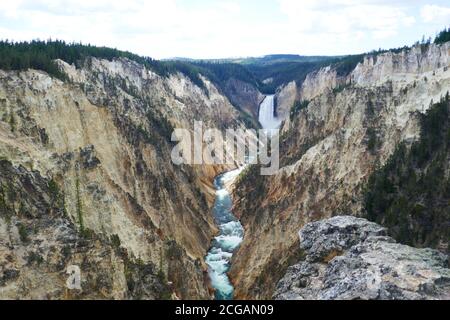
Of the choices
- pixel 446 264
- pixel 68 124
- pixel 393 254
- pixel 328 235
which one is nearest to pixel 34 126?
pixel 68 124

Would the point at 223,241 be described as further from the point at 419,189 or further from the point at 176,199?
the point at 419,189

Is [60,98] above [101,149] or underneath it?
above

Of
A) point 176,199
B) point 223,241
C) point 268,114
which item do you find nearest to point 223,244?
point 223,241

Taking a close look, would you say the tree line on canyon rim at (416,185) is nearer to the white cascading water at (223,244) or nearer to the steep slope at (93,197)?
the steep slope at (93,197)

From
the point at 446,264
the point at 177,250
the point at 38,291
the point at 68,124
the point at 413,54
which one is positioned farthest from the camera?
the point at 413,54

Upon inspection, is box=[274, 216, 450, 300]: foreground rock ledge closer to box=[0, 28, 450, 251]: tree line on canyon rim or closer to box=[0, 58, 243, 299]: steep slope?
box=[0, 28, 450, 251]: tree line on canyon rim

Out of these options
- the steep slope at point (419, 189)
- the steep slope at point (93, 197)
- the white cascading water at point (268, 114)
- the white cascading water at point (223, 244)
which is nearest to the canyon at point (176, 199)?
the steep slope at point (93, 197)

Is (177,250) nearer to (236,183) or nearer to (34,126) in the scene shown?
(34,126)
